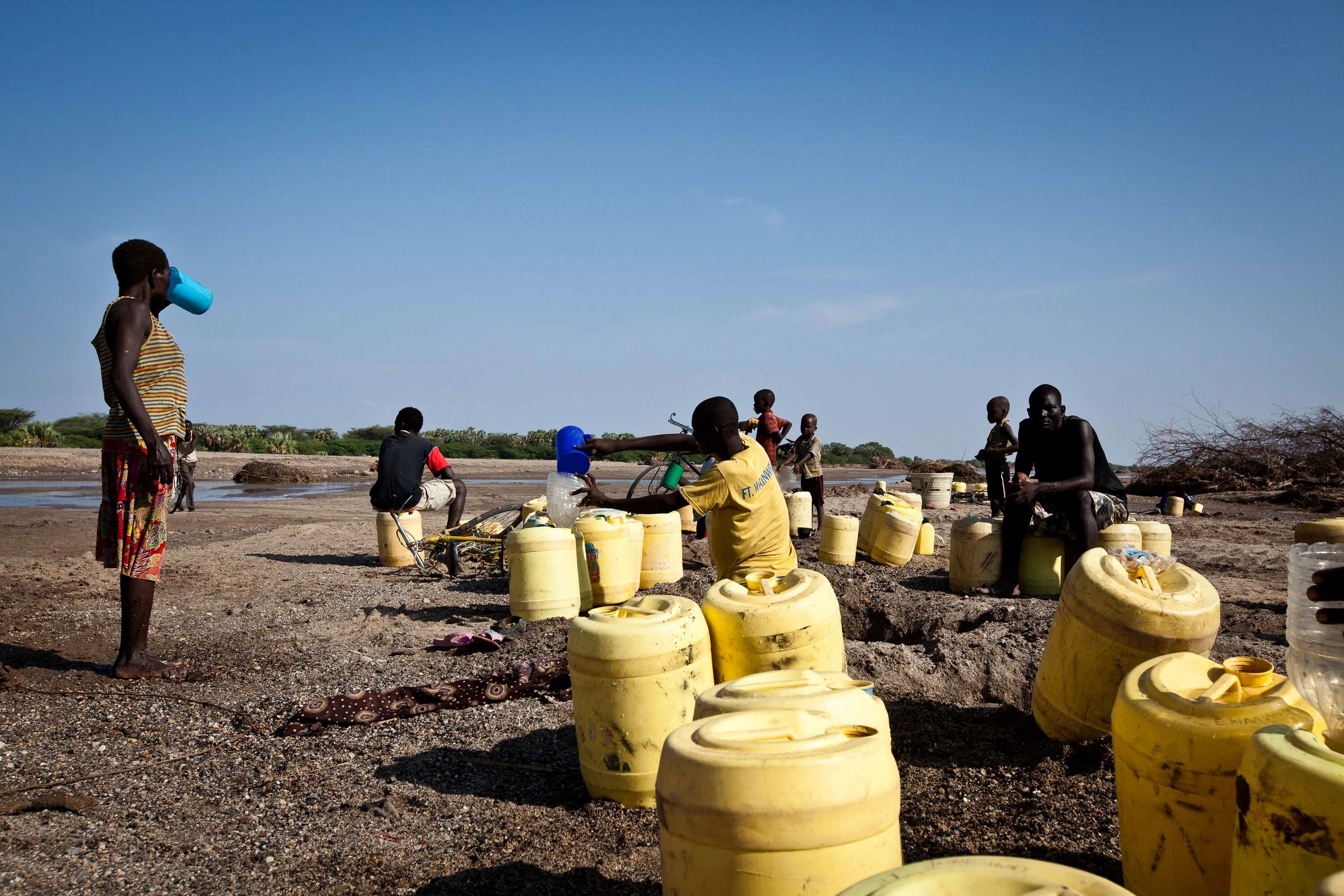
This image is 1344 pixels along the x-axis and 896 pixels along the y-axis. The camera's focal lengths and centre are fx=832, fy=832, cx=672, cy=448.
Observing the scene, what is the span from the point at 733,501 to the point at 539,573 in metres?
2.23

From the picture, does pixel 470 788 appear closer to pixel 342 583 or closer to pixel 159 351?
pixel 159 351

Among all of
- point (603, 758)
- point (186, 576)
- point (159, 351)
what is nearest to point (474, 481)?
point (186, 576)

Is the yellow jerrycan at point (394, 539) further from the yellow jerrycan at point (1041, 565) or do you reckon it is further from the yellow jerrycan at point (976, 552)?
the yellow jerrycan at point (1041, 565)

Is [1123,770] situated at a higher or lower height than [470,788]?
higher

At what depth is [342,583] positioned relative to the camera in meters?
8.55

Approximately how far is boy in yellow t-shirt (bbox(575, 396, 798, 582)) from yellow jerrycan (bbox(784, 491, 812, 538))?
242 inches

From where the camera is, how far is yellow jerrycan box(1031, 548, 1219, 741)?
3.32 m

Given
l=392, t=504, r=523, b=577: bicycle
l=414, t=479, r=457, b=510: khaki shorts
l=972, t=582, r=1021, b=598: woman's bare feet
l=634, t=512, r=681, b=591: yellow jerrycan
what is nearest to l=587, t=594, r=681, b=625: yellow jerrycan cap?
l=634, t=512, r=681, b=591: yellow jerrycan

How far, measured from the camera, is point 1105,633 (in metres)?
3.43

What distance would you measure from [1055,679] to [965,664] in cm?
153

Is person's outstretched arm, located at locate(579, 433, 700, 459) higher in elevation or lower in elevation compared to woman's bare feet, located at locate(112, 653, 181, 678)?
higher

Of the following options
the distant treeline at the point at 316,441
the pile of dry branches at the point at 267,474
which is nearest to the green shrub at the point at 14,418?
the distant treeline at the point at 316,441

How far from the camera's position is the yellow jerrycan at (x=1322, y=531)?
6.05 metres

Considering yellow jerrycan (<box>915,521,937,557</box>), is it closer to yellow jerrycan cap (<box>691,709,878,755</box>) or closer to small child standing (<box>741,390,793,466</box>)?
small child standing (<box>741,390,793,466</box>)
